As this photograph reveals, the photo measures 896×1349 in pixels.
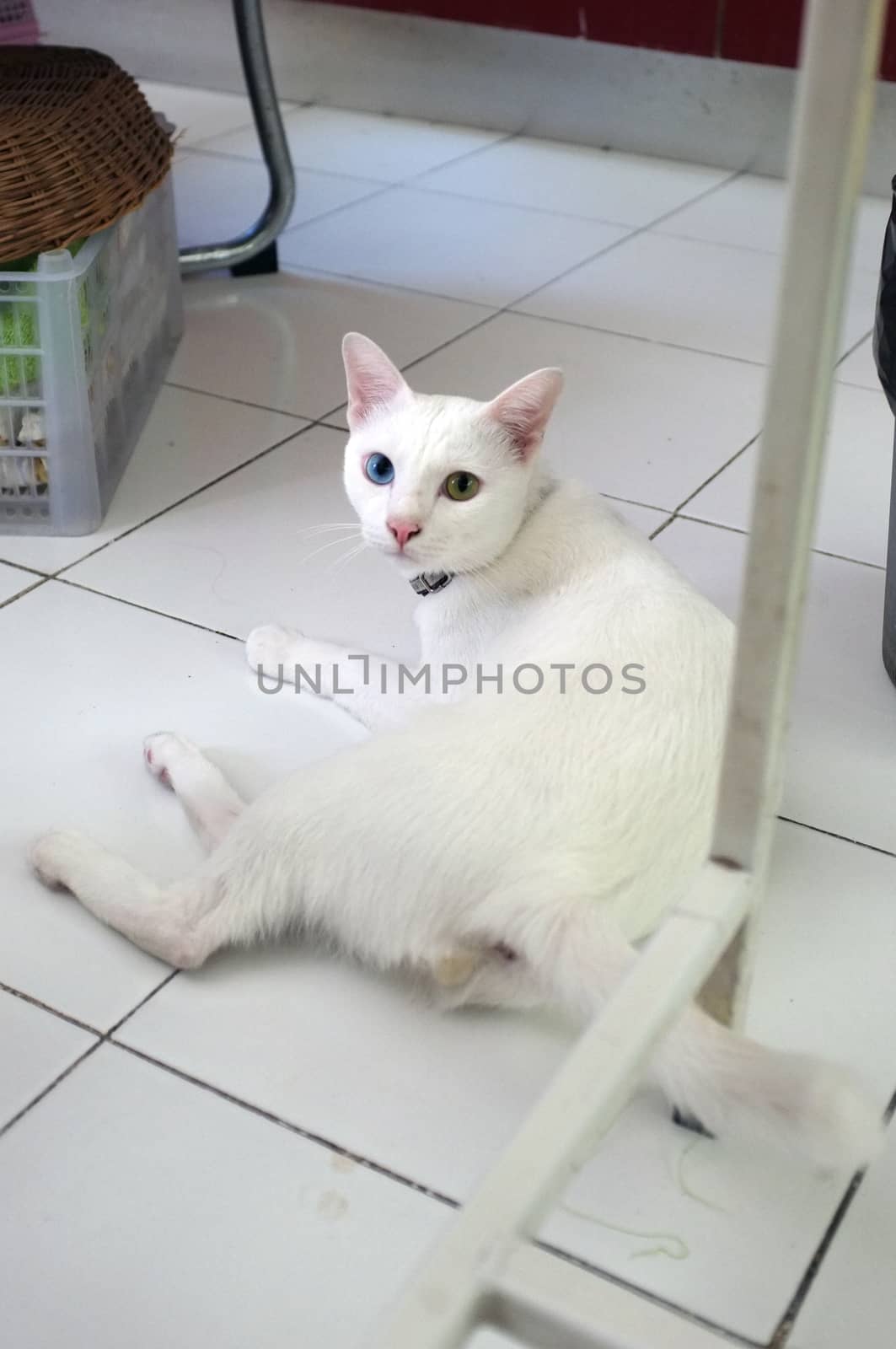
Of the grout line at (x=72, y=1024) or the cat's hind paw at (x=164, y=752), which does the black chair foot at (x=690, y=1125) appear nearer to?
the grout line at (x=72, y=1024)

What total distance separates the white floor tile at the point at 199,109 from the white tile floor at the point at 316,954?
952mm

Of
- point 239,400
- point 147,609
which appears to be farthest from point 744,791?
point 239,400

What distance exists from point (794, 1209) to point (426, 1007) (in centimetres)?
30

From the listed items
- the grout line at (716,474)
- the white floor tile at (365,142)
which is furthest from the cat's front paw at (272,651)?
the white floor tile at (365,142)

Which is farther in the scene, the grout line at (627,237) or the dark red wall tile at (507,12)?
the dark red wall tile at (507,12)

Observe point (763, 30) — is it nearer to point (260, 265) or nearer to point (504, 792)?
point (260, 265)

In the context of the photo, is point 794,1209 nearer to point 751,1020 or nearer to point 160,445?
point 751,1020

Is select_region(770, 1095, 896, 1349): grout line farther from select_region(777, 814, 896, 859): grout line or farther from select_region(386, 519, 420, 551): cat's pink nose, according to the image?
select_region(386, 519, 420, 551): cat's pink nose

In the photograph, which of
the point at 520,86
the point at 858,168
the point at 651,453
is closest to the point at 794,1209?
the point at 858,168

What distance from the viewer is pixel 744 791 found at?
0.77 meters

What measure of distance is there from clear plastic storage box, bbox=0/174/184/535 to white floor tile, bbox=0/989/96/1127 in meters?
0.77

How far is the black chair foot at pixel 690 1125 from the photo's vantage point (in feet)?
3.07

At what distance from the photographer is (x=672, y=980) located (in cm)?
74

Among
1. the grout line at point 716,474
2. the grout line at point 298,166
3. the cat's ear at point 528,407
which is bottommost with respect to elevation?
the grout line at point 716,474
